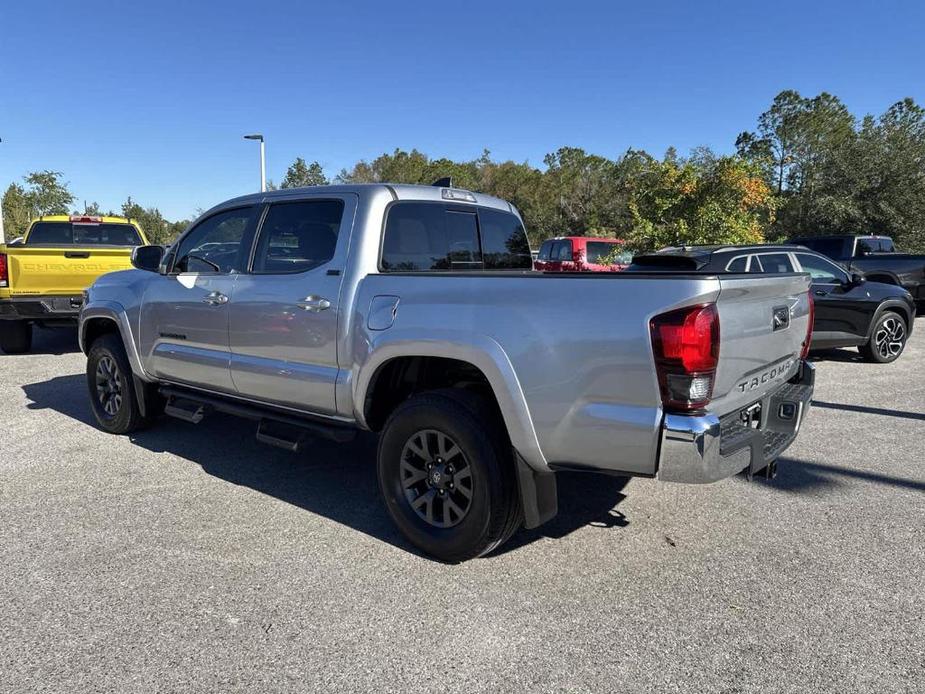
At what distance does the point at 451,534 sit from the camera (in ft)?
10.4

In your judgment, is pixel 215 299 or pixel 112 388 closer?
pixel 215 299

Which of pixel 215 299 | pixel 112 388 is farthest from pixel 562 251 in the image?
pixel 215 299

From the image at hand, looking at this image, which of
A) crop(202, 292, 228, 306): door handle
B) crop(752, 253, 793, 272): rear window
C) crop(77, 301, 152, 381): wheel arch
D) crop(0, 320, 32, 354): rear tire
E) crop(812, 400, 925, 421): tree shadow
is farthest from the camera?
crop(0, 320, 32, 354): rear tire

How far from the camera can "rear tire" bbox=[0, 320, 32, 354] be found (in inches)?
353

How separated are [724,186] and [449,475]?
11.1 metres

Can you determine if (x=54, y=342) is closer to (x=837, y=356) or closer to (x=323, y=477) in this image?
(x=323, y=477)

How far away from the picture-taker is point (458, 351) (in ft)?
9.94

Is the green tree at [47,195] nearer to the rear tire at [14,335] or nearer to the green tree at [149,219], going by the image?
the green tree at [149,219]

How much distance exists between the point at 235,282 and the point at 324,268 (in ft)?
2.77

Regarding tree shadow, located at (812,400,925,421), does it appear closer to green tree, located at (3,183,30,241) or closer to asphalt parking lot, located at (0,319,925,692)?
asphalt parking lot, located at (0,319,925,692)

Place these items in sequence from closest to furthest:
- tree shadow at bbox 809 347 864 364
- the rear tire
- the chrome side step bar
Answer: the chrome side step bar → the rear tire → tree shadow at bbox 809 347 864 364

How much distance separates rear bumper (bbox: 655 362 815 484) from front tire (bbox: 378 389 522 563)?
77 cm

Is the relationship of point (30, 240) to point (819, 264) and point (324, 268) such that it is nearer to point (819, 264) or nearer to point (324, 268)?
point (324, 268)

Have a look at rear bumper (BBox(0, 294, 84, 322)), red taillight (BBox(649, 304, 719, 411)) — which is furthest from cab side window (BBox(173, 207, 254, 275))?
rear bumper (BBox(0, 294, 84, 322))
